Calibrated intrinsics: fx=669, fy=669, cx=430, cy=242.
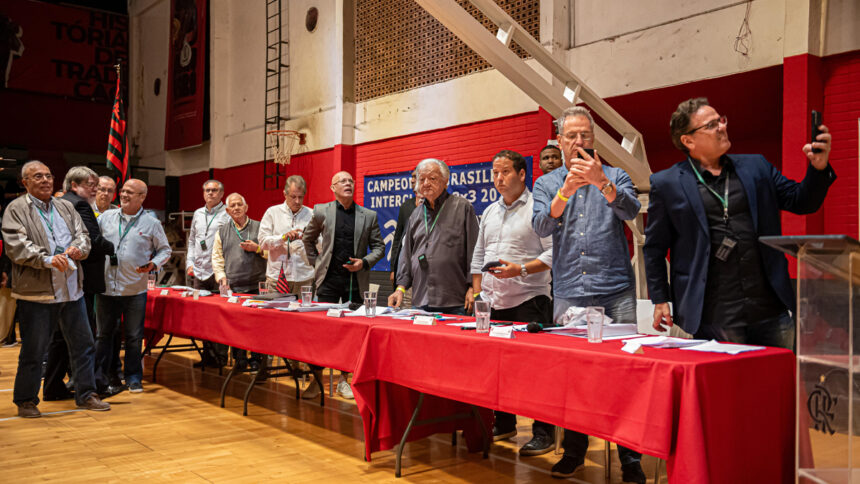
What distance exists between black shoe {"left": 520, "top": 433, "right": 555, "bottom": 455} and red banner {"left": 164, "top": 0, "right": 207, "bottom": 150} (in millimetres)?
10275

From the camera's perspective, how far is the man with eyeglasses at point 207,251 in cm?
570

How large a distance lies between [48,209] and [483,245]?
2.68m

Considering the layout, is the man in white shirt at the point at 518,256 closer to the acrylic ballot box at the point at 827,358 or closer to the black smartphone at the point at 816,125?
the black smartphone at the point at 816,125

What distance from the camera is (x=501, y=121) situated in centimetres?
698

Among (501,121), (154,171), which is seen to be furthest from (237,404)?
(154,171)

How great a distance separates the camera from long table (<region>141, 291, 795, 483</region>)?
1794 mm

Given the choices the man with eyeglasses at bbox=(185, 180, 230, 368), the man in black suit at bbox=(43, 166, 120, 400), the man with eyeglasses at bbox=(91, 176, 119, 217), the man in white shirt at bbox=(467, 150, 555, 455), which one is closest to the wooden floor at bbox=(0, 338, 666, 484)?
the man in black suit at bbox=(43, 166, 120, 400)

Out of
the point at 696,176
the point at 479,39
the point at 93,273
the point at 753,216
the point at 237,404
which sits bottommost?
the point at 237,404

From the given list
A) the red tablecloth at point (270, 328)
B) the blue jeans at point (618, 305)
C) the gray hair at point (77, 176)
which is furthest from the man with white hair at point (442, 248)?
the gray hair at point (77, 176)

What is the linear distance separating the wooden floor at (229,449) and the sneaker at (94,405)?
0.05 meters

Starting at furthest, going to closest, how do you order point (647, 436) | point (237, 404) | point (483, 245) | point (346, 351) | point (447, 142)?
point (447, 142) < point (237, 404) < point (483, 245) < point (346, 351) < point (647, 436)

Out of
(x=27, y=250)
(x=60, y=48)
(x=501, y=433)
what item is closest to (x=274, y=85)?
(x=60, y=48)

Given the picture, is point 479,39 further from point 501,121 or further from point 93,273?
point 93,273

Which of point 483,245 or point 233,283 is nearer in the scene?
point 483,245
